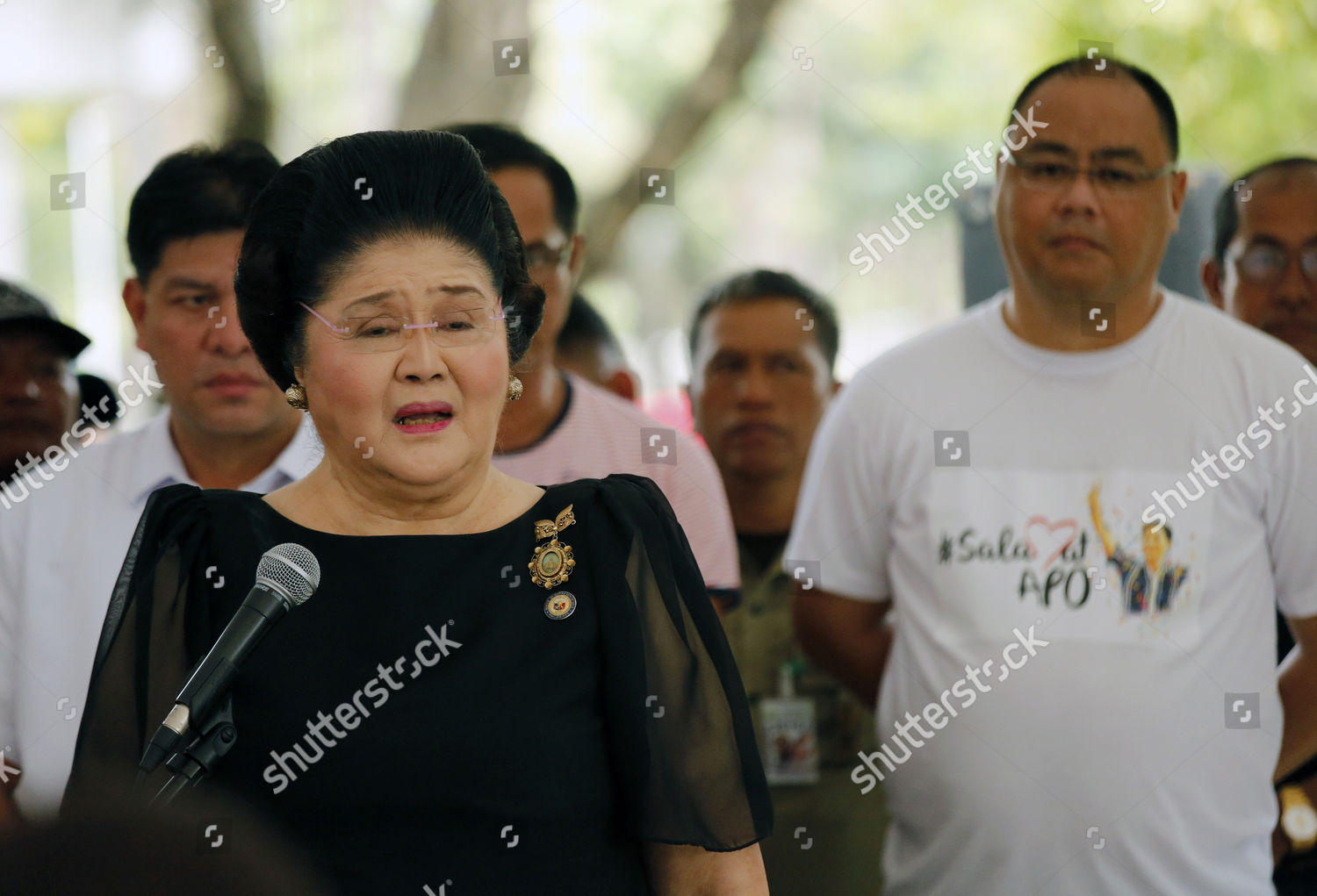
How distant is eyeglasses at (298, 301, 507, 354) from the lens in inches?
60.3

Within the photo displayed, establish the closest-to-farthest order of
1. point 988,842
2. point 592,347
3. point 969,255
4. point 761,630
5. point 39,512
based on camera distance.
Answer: point 39,512
point 988,842
point 761,630
point 969,255
point 592,347

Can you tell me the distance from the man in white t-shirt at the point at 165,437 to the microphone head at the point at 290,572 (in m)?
0.84

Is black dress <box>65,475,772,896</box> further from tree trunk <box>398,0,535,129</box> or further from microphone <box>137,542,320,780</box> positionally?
tree trunk <box>398,0,535,129</box>

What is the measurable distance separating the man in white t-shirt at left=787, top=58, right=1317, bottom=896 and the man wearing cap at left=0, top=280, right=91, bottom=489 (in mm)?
1514

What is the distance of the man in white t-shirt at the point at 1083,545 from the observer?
7.66 feet

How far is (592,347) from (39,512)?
175 centimetres

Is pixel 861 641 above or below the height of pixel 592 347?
below

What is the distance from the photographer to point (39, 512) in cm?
212

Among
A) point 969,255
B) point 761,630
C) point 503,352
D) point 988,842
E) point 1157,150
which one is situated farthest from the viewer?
point 969,255

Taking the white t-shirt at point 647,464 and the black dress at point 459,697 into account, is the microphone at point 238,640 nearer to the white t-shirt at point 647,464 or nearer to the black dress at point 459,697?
the black dress at point 459,697

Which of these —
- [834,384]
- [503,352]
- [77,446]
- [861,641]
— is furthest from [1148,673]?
[77,446]

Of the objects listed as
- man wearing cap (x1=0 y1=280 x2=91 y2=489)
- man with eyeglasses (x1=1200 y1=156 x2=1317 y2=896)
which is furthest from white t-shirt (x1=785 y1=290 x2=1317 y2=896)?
man wearing cap (x1=0 y1=280 x2=91 y2=489)

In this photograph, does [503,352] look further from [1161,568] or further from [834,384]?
[834,384]

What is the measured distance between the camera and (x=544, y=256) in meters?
2.67
